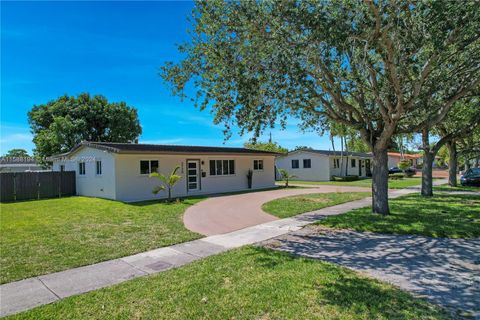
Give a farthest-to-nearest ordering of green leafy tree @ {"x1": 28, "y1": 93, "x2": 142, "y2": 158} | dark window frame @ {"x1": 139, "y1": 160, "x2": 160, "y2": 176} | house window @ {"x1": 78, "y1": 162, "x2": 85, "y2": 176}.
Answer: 1. green leafy tree @ {"x1": 28, "y1": 93, "x2": 142, "y2": 158}
2. house window @ {"x1": 78, "y1": 162, "x2": 85, "y2": 176}
3. dark window frame @ {"x1": 139, "y1": 160, "x2": 160, "y2": 176}

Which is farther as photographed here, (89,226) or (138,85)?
(138,85)

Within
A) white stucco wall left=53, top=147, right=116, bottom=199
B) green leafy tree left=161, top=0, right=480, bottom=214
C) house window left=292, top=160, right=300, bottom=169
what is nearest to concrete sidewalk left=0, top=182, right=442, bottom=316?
green leafy tree left=161, top=0, right=480, bottom=214

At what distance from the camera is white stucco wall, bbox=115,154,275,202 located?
49.9 ft

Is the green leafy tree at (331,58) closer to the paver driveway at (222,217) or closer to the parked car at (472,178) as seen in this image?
the paver driveway at (222,217)

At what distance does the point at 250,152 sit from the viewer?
70.5ft

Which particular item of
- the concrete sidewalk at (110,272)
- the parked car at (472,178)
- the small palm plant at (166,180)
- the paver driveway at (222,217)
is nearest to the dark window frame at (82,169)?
the small palm plant at (166,180)

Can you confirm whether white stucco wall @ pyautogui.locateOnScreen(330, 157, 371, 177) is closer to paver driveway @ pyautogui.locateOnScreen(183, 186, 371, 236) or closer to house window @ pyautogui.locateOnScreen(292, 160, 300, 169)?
house window @ pyautogui.locateOnScreen(292, 160, 300, 169)

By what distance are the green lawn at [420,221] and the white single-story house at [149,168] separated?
10.4 meters

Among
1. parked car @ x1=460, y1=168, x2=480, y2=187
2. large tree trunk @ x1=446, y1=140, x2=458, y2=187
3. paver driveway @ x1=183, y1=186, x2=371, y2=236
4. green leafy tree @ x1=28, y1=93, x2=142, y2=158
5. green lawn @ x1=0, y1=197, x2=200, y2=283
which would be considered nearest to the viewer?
green lawn @ x1=0, y1=197, x2=200, y2=283

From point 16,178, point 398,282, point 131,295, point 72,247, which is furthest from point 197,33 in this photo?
point 16,178

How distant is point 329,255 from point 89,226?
7.11 meters

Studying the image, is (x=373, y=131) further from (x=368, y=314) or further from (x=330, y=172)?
(x=330, y=172)

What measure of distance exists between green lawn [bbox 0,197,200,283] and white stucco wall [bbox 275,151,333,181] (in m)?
21.7

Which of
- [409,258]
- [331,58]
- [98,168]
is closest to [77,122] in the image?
[98,168]
